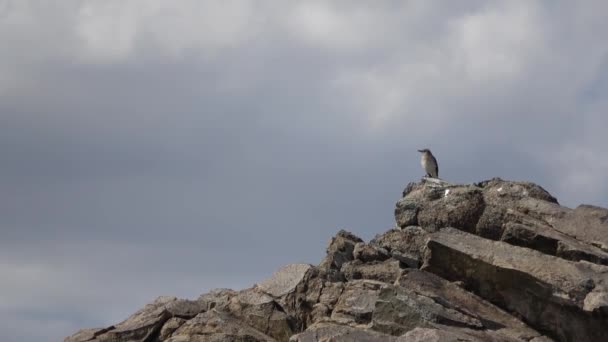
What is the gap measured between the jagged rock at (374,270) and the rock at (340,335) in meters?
3.90

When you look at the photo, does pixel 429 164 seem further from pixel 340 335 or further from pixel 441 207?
pixel 340 335

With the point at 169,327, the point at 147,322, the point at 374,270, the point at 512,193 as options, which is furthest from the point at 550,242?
the point at 147,322

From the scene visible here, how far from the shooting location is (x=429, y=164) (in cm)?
5028

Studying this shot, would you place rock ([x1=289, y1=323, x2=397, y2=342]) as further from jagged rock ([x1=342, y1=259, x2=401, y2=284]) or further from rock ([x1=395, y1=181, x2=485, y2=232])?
rock ([x1=395, y1=181, x2=485, y2=232])

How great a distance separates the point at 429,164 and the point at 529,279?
19.3 m

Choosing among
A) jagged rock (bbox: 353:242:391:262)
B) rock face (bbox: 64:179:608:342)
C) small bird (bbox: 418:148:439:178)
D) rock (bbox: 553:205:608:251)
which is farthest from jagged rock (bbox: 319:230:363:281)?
small bird (bbox: 418:148:439:178)

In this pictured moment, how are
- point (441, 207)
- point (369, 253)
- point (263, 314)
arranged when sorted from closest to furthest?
point (263, 314), point (369, 253), point (441, 207)

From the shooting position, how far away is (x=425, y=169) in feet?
165

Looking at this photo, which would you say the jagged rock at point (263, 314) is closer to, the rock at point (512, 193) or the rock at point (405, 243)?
the rock at point (405, 243)

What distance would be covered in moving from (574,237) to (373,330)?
8800 mm

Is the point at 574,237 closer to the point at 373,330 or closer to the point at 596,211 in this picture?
the point at 596,211

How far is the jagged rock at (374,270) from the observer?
33406 mm

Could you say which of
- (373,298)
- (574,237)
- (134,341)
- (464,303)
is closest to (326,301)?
(373,298)

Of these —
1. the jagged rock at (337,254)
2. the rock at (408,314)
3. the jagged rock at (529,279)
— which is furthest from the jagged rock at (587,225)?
the jagged rock at (337,254)
